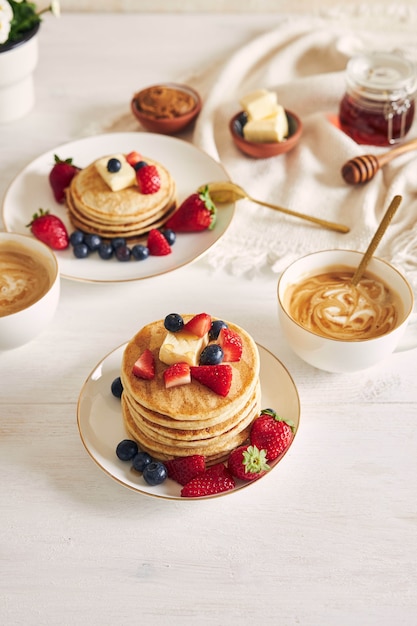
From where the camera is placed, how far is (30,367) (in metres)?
1.68

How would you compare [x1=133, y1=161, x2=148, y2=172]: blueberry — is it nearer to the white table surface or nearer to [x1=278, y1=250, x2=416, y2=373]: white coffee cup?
the white table surface

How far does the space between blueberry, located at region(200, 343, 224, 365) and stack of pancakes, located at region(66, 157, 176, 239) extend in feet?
2.07

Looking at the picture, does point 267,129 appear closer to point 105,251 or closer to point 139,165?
point 139,165

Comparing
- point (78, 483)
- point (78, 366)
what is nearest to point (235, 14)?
point (78, 366)

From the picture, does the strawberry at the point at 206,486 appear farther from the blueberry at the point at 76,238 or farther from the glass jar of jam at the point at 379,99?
the glass jar of jam at the point at 379,99

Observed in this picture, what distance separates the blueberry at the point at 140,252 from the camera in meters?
1.88

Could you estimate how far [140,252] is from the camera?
188cm

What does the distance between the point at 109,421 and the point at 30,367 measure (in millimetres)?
277

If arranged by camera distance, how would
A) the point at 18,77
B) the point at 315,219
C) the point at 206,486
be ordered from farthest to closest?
1. the point at 18,77
2. the point at 315,219
3. the point at 206,486

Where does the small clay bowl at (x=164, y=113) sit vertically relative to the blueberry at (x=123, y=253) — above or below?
above

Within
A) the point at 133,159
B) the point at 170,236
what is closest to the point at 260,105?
the point at 133,159

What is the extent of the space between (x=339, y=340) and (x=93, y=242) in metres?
0.71

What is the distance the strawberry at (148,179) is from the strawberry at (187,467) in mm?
800

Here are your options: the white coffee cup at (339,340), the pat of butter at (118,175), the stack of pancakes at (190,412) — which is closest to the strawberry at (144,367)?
the stack of pancakes at (190,412)
